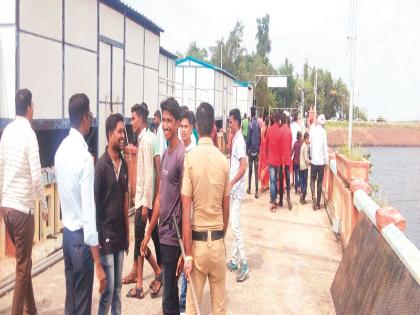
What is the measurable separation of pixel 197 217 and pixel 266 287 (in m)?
2.87

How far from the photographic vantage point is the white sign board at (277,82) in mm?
59000

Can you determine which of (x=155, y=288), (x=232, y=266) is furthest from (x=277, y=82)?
(x=155, y=288)

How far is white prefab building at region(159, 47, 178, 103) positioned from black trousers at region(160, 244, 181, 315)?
13268mm

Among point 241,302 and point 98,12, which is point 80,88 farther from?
point 241,302

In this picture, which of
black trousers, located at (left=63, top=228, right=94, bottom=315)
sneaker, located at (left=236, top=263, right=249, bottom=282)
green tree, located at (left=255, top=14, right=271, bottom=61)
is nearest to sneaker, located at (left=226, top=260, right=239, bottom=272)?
sneaker, located at (left=236, top=263, right=249, bottom=282)

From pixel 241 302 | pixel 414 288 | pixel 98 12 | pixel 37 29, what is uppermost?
pixel 98 12

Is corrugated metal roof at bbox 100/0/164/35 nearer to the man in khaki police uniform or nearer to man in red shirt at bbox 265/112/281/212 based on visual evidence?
man in red shirt at bbox 265/112/281/212

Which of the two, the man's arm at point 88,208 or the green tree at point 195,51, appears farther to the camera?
the green tree at point 195,51

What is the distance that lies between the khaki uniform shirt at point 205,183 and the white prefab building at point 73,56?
→ 13.3 feet

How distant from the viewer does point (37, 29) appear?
306 inches

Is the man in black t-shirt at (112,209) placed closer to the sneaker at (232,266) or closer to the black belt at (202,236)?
the black belt at (202,236)

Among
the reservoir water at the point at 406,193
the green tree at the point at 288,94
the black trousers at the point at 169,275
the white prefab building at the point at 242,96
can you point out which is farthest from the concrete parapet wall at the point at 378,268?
the green tree at the point at 288,94

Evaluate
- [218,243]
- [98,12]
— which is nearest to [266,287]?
[218,243]

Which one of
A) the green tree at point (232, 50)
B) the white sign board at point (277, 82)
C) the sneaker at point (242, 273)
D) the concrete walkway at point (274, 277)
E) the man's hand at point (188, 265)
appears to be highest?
the green tree at point (232, 50)
